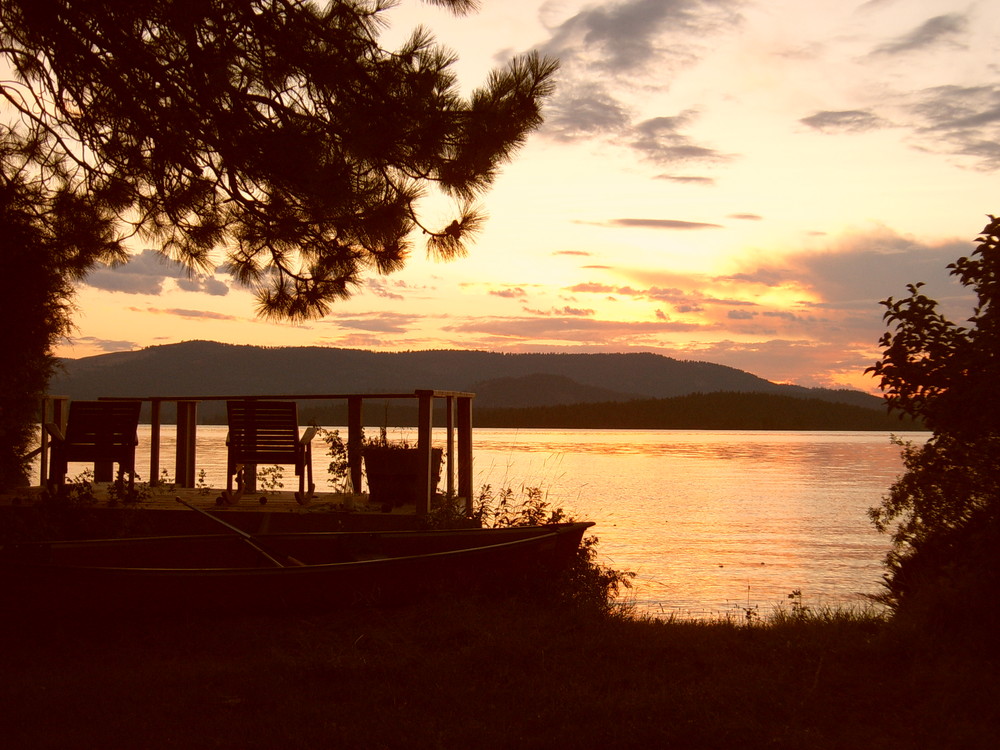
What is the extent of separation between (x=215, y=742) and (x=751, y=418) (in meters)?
90.2

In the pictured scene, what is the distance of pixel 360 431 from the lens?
9.66 m

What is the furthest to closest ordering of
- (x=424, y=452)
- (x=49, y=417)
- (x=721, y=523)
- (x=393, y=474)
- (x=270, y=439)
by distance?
1. (x=721, y=523)
2. (x=49, y=417)
3. (x=270, y=439)
4. (x=393, y=474)
5. (x=424, y=452)

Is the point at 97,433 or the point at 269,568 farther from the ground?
the point at 97,433

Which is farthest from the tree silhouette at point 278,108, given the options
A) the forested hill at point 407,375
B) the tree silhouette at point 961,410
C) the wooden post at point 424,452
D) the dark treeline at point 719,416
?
the forested hill at point 407,375

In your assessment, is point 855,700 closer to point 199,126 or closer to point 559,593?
point 559,593

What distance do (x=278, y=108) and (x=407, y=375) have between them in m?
142

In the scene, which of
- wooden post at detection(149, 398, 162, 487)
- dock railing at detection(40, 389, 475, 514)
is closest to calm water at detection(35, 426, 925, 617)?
dock railing at detection(40, 389, 475, 514)

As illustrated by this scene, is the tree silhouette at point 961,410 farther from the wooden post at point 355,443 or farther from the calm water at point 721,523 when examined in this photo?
the wooden post at point 355,443

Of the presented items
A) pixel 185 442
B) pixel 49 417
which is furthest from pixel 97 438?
pixel 49 417

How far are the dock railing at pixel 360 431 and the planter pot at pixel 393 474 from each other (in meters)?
0.20

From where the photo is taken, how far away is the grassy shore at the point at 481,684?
425 cm

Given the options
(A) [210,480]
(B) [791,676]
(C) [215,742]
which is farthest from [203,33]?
(A) [210,480]

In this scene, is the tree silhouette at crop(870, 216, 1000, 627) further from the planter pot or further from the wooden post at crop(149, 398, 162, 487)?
A: the wooden post at crop(149, 398, 162, 487)

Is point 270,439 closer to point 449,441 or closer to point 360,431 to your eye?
point 360,431
